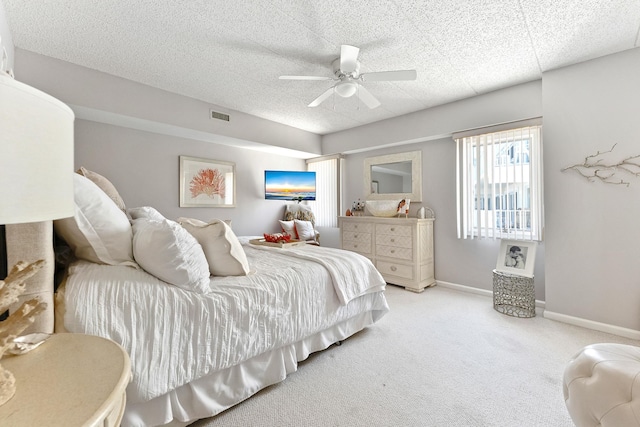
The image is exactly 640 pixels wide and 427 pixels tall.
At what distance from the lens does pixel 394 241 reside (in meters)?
3.89

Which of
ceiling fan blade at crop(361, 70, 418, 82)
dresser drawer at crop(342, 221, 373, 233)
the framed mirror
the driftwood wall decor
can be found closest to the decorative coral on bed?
dresser drawer at crop(342, 221, 373, 233)

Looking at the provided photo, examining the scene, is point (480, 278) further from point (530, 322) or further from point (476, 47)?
point (476, 47)

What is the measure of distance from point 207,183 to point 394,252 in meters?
2.98

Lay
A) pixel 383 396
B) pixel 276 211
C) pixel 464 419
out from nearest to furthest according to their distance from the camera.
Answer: pixel 464 419
pixel 383 396
pixel 276 211

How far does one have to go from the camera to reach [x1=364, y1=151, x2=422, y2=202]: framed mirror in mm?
4164

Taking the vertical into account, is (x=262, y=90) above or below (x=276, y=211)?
above

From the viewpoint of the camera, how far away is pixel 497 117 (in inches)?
129

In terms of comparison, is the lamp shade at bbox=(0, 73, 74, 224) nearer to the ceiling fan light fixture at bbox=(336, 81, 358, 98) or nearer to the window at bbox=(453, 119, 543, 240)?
the ceiling fan light fixture at bbox=(336, 81, 358, 98)

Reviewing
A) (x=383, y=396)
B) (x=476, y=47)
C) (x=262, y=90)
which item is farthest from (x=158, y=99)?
(x=383, y=396)

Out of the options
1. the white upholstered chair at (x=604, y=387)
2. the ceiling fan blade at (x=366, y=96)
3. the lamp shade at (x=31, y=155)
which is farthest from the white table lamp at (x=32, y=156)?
the ceiling fan blade at (x=366, y=96)

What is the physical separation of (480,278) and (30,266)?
4125 mm

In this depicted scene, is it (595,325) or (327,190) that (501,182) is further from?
(327,190)

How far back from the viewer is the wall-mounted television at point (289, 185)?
4809mm

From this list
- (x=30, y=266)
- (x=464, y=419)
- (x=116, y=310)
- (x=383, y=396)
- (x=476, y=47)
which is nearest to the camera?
(x=30, y=266)
